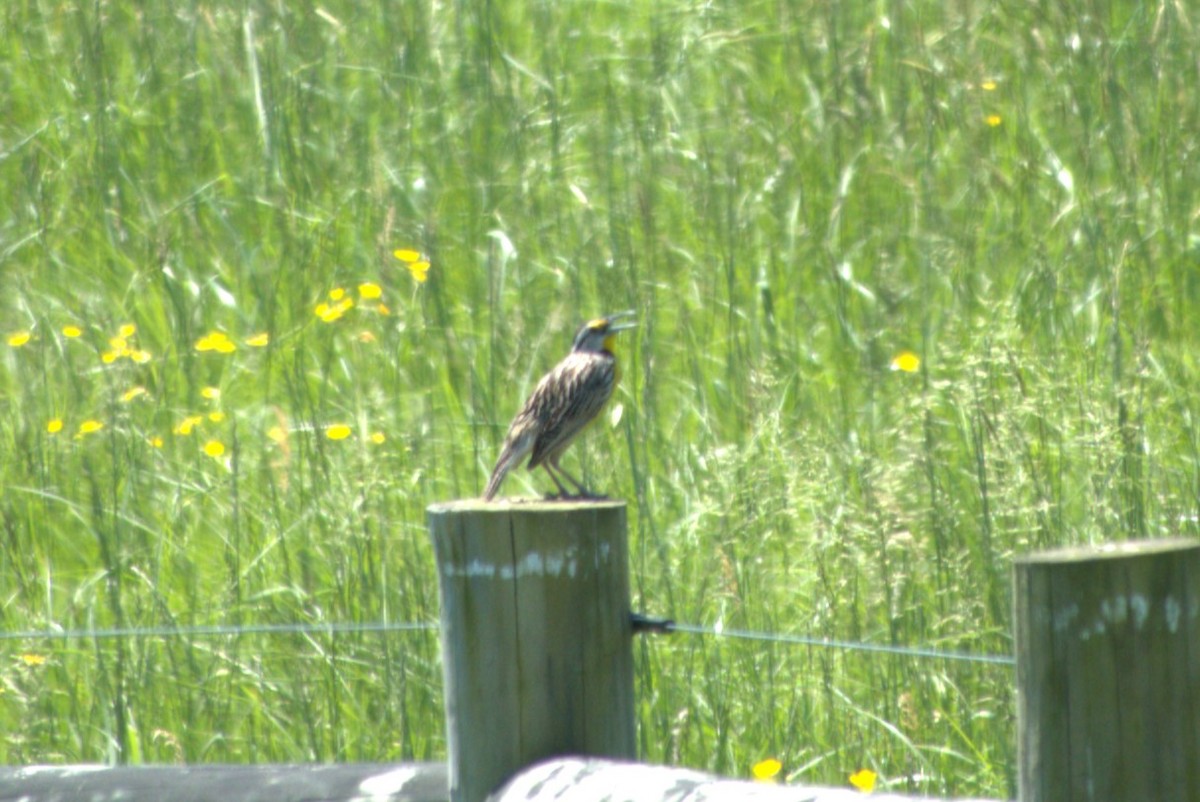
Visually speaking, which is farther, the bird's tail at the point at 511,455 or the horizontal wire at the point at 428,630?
the bird's tail at the point at 511,455

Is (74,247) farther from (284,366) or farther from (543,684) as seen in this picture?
(543,684)

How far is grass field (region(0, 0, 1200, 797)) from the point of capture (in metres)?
4.13

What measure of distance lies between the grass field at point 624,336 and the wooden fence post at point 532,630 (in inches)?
52.2

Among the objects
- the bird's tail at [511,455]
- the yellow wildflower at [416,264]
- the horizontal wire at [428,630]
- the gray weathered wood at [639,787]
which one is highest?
the yellow wildflower at [416,264]

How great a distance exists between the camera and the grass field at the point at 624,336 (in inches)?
163

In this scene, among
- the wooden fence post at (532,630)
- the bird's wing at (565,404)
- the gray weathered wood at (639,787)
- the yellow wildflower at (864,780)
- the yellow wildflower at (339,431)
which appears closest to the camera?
the gray weathered wood at (639,787)

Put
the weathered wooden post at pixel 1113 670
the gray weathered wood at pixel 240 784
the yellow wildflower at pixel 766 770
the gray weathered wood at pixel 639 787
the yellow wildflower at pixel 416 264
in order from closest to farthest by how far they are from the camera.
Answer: the weathered wooden post at pixel 1113 670, the gray weathered wood at pixel 639 787, the gray weathered wood at pixel 240 784, the yellow wildflower at pixel 766 770, the yellow wildflower at pixel 416 264

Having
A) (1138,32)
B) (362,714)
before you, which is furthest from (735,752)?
(1138,32)

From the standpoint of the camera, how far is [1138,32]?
7.38 metres

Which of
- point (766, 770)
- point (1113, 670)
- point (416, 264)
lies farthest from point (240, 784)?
point (416, 264)

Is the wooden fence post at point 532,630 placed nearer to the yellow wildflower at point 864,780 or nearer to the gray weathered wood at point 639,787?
the gray weathered wood at point 639,787

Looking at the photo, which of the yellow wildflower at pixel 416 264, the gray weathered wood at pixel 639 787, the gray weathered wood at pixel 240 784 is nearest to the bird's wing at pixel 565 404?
the gray weathered wood at pixel 240 784

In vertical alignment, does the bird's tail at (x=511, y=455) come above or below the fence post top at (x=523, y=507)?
above

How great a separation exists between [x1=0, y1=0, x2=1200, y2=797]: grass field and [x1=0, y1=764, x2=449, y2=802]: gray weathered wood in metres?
1.06
